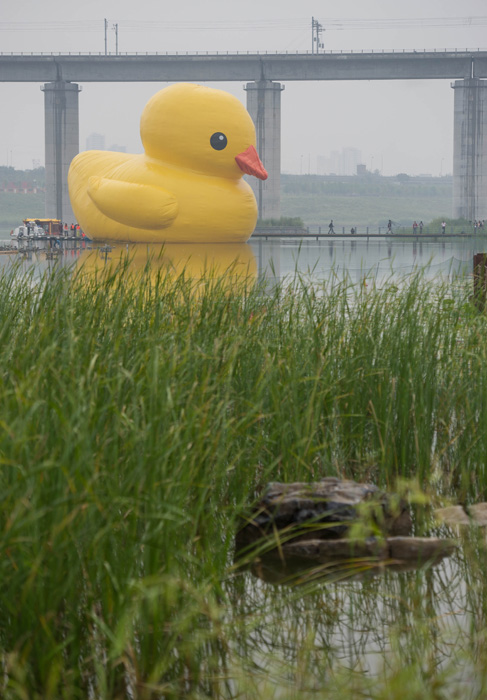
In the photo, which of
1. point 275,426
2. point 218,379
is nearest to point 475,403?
point 275,426

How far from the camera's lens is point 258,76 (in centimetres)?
3656

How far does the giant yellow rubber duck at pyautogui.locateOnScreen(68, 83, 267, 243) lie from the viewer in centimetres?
1211

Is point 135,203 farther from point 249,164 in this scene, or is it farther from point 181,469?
point 181,469

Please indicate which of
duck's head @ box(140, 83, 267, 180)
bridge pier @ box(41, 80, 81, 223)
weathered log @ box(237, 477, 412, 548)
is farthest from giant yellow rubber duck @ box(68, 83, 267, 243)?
bridge pier @ box(41, 80, 81, 223)

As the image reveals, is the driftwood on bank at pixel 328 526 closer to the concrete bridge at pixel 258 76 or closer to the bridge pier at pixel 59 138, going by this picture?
the concrete bridge at pixel 258 76

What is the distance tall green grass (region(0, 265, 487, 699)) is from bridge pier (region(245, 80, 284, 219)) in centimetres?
3279

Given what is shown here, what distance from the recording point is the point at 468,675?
1933 mm

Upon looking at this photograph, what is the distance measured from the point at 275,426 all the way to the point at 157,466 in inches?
40.2

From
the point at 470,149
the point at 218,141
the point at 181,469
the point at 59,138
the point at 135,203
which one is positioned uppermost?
the point at 59,138

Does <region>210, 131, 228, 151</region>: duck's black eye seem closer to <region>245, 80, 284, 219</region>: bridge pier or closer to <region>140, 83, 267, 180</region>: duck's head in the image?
<region>140, 83, 267, 180</region>: duck's head

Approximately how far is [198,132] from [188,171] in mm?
576

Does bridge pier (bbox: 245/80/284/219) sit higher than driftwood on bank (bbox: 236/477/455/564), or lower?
higher

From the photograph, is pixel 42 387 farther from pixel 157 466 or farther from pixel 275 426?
pixel 275 426

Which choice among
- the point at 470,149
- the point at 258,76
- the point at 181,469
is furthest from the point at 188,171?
the point at 470,149
